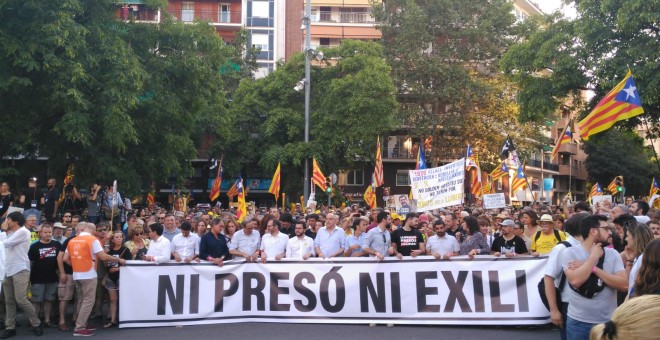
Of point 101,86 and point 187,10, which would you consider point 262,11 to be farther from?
point 101,86

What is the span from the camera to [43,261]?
1125 cm

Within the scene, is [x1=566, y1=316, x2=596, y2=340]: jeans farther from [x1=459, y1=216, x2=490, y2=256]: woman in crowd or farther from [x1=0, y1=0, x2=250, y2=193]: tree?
[x1=0, y1=0, x2=250, y2=193]: tree

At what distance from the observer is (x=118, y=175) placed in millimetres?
23562

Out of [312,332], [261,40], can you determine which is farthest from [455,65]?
[312,332]

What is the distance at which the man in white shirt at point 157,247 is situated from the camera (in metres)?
11.4

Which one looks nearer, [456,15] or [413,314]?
[413,314]

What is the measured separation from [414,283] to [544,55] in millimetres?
21697

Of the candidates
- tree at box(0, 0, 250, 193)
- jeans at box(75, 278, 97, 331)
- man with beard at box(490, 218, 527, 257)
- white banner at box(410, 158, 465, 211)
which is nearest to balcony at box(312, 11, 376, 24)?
tree at box(0, 0, 250, 193)

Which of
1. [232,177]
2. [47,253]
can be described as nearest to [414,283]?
[47,253]

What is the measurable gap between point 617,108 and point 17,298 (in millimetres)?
12420

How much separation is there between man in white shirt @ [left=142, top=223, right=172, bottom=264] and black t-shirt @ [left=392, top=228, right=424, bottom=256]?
370 centimetres

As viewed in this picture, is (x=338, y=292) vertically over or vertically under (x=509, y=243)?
under

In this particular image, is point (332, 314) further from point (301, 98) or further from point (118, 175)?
point (301, 98)

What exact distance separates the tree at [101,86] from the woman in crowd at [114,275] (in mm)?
9690
